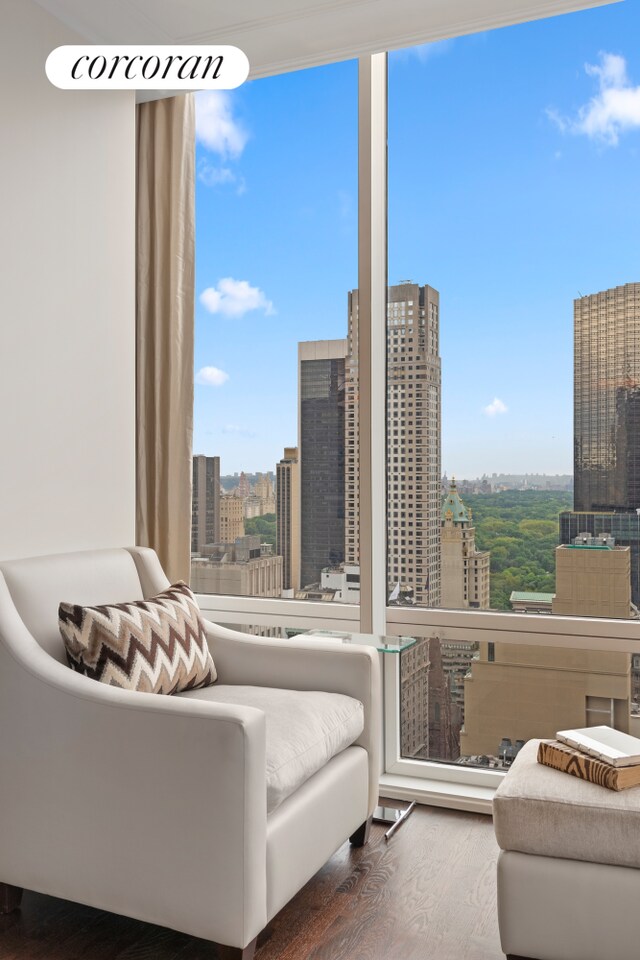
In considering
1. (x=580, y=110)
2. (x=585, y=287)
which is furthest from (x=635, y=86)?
(x=585, y=287)

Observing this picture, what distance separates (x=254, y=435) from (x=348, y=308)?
0.65 metres

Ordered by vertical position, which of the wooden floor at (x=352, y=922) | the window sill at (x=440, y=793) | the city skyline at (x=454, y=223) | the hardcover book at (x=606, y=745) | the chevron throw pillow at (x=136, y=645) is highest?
the city skyline at (x=454, y=223)

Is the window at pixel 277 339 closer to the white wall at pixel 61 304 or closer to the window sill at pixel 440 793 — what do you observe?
the white wall at pixel 61 304

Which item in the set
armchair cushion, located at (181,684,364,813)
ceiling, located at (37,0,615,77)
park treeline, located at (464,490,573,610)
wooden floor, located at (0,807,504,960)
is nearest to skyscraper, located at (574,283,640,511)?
park treeline, located at (464,490,573,610)

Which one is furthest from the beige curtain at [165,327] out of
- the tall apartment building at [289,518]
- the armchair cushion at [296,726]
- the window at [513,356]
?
the armchair cushion at [296,726]

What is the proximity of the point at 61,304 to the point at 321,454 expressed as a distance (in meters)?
1.14

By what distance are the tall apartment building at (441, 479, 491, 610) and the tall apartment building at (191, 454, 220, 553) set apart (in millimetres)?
977

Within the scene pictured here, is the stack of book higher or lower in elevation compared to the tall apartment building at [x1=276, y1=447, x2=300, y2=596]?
lower

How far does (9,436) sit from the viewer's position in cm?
255

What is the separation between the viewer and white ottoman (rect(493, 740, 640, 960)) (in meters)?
1.86

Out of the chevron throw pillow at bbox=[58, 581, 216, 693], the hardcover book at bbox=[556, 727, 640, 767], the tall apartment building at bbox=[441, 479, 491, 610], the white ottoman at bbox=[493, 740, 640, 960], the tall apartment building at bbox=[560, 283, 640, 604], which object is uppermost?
the tall apartment building at bbox=[560, 283, 640, 604]

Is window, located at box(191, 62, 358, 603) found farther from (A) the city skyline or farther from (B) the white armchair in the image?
(B) the white armchair

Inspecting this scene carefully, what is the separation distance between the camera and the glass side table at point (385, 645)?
270 centimetres

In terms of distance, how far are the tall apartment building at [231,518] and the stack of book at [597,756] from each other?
1.65 m
